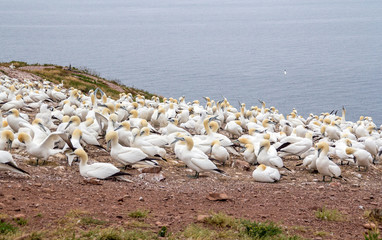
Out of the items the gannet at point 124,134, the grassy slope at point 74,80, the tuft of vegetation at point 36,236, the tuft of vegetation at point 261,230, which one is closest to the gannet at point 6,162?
the tuft of vegetation at point 36,236

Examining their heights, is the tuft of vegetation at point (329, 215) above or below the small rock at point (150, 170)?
above

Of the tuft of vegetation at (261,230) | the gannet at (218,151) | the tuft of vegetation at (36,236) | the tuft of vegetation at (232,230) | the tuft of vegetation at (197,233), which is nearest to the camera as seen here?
the tuft of vegetation at (36,236)

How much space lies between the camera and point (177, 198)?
834 cm

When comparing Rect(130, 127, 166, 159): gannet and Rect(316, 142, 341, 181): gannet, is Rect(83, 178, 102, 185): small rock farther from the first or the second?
Rect(316, 142, 341, 181): gannet

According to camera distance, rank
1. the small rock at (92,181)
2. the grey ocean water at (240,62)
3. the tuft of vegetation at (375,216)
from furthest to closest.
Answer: the grey ocean water at (240,62)
the small rock at (92,181)
the tuft of vegetation at (375,216)

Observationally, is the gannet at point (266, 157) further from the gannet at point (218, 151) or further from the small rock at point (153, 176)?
the small rock at point (153, 176)

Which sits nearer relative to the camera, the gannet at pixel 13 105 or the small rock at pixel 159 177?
the small rock at pixel 159 177

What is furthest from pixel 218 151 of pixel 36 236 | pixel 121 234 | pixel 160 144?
pixel 36 236

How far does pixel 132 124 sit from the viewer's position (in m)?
14.8

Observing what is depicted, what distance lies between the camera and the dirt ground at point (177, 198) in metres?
6.87

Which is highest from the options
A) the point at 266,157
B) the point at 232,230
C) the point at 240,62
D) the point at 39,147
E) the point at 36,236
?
the point at 36,236

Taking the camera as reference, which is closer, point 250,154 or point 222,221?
point 222,221

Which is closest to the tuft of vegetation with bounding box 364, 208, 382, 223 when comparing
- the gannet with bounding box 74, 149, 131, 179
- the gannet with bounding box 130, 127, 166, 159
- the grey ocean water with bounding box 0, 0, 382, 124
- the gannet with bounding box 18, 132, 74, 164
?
the gannet with bounding box 74, 149, 131, 179

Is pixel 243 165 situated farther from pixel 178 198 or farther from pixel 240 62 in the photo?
pixel 240 62
